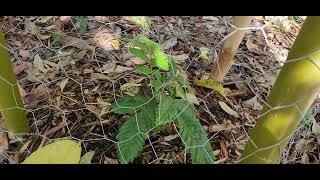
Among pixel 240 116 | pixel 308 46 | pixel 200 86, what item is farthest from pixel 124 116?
pixel 308 46

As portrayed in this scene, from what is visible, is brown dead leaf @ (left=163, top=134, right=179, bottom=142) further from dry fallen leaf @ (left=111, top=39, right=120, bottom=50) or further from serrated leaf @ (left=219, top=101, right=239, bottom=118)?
dry fallen leaf @ (left=111, top=39, right=120, bottom=50)

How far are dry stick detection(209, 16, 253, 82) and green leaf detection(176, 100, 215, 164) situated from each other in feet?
0.92

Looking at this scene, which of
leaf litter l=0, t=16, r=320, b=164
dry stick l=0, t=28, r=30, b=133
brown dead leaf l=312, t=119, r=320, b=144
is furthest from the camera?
brown dead leaf l=312, t=119, r=320, b=144

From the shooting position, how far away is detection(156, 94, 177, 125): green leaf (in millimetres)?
1419

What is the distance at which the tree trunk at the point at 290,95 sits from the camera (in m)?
0.86

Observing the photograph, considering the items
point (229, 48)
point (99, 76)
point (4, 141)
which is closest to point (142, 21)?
point (99, 76)

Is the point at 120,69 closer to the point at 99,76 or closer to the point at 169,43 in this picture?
the point at 99,76

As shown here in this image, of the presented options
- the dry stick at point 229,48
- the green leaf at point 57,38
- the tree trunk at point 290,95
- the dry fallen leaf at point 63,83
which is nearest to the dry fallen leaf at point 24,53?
the green leaf at point 57,38

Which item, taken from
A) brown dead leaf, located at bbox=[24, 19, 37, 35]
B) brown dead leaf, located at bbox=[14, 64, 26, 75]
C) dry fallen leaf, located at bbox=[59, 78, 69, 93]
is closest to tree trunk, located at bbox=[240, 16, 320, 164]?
dry fallen leaf, located at bbox=[59, 78, 69, 93]

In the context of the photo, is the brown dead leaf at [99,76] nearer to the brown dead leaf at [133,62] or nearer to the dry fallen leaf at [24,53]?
the brown dead leaf at [133,62]

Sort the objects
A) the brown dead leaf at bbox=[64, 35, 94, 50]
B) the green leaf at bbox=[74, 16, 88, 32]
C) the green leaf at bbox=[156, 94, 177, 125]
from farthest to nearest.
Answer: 1. the green leaf at bbox=[74, 16, 88, 32]
2. the brown dead leaf at bbox=[64, 35, 94, 50]
3. the green leaf at bbox=[156, 94, 177, 125]

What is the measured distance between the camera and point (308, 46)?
0.86 meters

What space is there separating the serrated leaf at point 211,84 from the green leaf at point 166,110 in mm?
318
